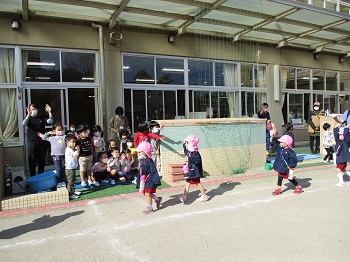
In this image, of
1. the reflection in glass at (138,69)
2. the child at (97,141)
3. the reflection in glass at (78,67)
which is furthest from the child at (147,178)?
the reflection in glass at (138,69)

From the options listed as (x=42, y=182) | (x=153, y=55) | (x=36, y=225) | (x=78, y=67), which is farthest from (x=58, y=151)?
(x=153, y=55)

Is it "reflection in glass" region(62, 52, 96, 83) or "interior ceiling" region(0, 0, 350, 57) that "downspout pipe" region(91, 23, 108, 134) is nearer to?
"reflection in glass" region(62, 52, 96, 83)

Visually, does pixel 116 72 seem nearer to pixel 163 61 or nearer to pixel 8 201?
pixel 163 61

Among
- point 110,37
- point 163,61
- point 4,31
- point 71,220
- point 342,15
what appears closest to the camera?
point 71,220

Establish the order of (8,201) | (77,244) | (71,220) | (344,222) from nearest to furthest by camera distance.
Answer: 1. (77,244)
2. (344,222)
3. (71,220)
4. (8,201)

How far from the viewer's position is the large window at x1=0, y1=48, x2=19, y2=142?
8672mm

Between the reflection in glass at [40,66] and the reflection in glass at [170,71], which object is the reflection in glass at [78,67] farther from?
the reflection in glass at [170,71]

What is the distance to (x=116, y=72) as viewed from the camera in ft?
32.8

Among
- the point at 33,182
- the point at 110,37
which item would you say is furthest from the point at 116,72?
the point at 33,182

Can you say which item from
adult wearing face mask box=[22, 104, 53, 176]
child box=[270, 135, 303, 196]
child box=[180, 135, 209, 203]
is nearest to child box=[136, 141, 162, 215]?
child box=[180, 135, 209, 203]

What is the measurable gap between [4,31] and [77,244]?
7431mm

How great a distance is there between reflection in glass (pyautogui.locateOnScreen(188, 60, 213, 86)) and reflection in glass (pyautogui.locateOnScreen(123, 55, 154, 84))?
1.74 meters

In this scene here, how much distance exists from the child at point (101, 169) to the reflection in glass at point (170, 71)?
15.0 ft

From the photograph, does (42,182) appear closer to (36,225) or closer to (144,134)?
(36,225)
